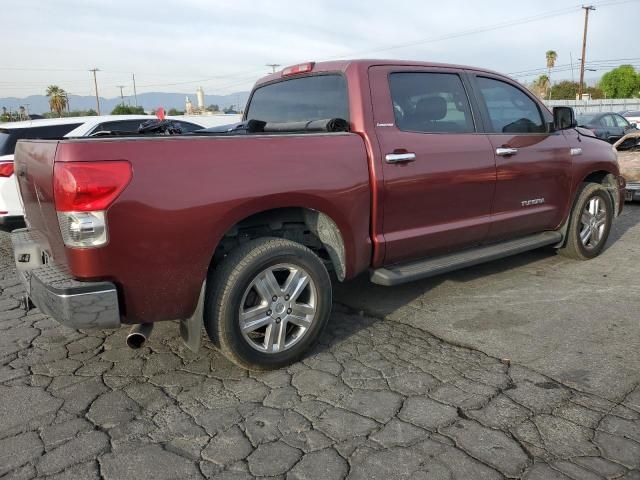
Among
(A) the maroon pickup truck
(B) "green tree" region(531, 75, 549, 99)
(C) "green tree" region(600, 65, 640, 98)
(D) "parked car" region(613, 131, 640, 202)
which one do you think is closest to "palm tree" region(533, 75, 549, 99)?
(B) "green tree" region(531, 75, 549, 99)

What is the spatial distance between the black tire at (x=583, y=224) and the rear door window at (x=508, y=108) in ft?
2.97

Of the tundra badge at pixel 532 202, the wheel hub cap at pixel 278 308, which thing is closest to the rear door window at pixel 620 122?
the tundra badge at pixel 532 202

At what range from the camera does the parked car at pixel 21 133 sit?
6.05 meters

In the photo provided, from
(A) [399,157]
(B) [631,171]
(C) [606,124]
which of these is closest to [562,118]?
(A) [399,157]

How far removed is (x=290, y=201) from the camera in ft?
10.9

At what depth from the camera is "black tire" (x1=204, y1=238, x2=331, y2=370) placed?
124 inches

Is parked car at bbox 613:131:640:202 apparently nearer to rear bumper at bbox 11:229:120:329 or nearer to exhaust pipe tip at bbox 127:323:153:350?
exhaust pipe tip at bbox 127:323:153:350

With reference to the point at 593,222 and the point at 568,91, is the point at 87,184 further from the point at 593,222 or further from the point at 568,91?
the point at 568,91

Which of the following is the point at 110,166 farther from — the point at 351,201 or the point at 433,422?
the point at 433,422

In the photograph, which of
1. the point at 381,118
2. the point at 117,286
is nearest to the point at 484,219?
the point at 381,118

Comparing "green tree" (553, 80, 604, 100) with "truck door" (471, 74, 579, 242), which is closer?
"truck door" (471, 74, 579, 242)

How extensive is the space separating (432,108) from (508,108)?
1048 mm

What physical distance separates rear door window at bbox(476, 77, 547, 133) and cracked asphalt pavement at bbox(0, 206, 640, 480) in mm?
1501

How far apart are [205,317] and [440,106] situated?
7.99ft
